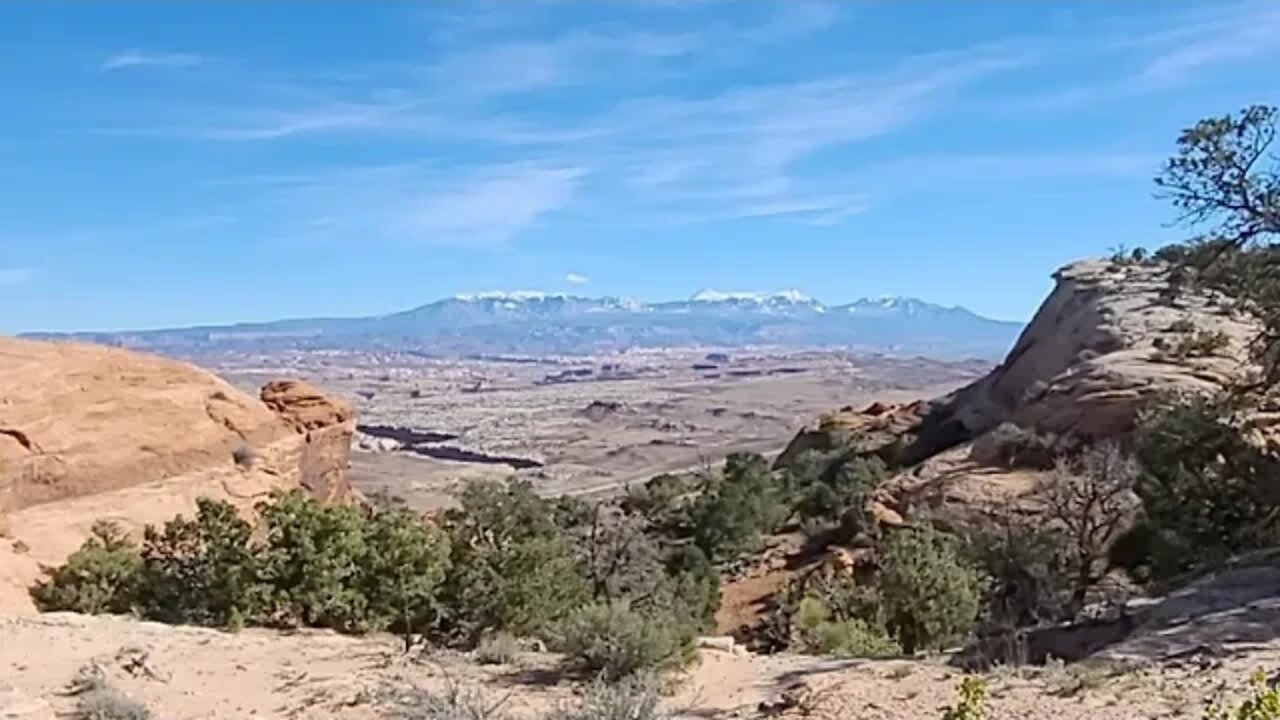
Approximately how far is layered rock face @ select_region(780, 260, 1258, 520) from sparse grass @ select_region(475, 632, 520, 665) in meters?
10.0

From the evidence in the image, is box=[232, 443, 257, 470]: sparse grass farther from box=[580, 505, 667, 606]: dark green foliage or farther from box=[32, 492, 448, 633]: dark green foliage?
box=[580, 505, 667, 606]: dark green foliage

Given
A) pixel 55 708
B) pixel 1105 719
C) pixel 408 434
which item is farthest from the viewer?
pixel 408 434

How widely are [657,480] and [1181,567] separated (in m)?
24.5

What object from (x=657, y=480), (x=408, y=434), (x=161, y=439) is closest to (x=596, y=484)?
(x=657, y=480)

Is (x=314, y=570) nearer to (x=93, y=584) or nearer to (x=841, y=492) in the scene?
(x=93, y=584)

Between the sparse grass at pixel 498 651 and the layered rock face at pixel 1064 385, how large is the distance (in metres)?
10.0

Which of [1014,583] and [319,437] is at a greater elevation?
[319,437]

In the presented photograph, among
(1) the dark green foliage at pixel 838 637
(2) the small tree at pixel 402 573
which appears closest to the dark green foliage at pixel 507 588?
(2) the small tree at pixel 402 573

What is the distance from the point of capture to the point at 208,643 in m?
12.8

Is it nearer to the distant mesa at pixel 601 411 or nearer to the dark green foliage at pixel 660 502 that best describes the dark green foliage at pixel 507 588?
the dark green foliage at pixel 660 502

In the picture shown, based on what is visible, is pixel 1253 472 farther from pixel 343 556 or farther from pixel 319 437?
pixel 319 437

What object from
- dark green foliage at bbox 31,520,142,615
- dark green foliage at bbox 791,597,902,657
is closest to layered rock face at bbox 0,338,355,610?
dark green foliage at bbox 31,520,142,615

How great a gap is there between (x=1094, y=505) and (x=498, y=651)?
13920mm

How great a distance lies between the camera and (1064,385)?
32.2 meters
